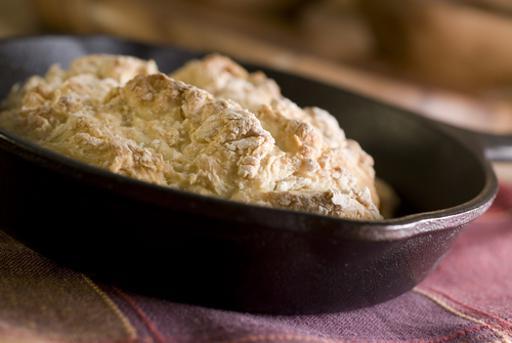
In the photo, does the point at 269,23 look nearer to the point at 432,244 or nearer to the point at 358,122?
the point at 358,122

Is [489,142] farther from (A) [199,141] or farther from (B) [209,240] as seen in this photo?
(B) [209,240]

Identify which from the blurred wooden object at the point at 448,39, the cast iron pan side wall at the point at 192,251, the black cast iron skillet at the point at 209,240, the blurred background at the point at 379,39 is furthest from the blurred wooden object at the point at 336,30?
the cast iron pan side wall at the point at 192,251

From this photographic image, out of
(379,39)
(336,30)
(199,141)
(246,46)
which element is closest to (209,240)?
(199,141)

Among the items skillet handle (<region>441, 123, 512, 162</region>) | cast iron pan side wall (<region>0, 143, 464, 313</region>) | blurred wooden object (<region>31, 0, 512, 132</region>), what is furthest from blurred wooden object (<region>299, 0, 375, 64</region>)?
cast iron pan side wall (<region>0, 143, 464, 313</region>)

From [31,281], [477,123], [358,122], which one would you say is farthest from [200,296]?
[477,123]

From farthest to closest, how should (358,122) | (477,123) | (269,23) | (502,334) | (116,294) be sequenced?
1. (269,23)
2. (477,123)
3. (358,122)
4. (502,334)
5. (116,294)

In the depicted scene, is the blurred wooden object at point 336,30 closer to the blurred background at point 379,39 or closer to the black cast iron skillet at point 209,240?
the blurred background at point 379,39
